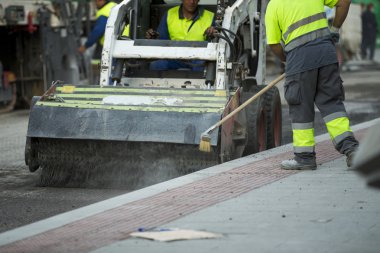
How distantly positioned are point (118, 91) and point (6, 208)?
1.97 m

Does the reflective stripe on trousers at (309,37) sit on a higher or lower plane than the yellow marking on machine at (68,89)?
higher

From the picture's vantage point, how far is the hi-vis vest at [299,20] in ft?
30.0

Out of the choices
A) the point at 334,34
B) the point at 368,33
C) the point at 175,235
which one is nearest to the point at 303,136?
the point at 334,34

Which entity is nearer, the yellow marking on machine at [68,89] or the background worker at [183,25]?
the yellow marking on machine at [68,89]

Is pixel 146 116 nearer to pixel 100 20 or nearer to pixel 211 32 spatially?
pixel 211 32

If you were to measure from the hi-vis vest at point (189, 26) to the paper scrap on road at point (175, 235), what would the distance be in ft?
17.3

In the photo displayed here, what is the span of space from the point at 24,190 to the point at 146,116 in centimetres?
131

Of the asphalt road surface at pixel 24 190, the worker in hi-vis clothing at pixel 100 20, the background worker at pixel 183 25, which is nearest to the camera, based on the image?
the asphalt road surface at pixel 24 190

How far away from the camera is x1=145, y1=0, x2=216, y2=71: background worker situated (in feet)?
37.3

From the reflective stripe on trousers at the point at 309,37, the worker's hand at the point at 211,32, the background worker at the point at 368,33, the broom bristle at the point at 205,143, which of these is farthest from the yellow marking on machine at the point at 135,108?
the background worker at the point at 368,33

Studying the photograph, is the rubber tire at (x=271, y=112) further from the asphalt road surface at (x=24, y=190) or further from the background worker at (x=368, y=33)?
the background worker at (x=368, y=33)

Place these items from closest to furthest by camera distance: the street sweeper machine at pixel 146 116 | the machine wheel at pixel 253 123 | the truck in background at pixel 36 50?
the street sweeper machine at pixel 146 116 → the machine wheel at pixel 253 123 → the truck in background at pixel 36 50

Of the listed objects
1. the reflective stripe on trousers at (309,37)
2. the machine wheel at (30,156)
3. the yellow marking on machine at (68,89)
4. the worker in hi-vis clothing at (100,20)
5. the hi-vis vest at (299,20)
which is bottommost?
the machine wheel at (30,156)

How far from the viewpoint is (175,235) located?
20.5ft
